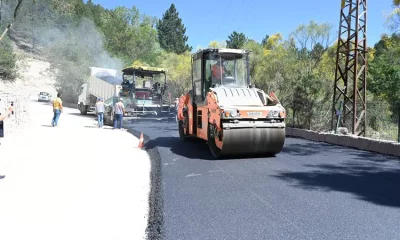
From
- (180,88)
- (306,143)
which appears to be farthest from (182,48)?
(306,143)

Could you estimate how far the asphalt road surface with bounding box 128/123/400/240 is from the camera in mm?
3777

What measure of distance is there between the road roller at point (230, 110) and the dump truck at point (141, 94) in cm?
864

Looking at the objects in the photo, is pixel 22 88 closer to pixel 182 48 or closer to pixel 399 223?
pixel 182 48

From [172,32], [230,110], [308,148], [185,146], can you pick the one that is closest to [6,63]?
[172,32]

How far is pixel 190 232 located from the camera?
376 cm

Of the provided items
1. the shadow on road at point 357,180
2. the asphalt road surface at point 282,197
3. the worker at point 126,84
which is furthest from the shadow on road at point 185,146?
the worker at point 126,84

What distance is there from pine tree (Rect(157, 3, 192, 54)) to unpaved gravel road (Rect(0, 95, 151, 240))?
204 ft

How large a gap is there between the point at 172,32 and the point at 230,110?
67213mm

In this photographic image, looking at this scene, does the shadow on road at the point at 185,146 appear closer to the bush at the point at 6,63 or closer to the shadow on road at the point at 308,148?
the shadow on road at the point at 308,148

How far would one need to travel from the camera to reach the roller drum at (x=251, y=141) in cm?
716

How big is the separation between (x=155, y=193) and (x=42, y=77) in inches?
2511

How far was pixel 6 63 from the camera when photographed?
45094mm

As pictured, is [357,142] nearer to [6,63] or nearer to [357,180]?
[357,180]

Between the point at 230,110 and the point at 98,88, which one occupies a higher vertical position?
the point at 98,88
